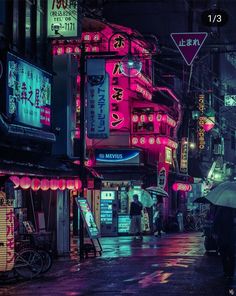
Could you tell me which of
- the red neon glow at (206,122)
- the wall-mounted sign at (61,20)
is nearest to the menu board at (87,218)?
the wall-mounted sign at (61,20)

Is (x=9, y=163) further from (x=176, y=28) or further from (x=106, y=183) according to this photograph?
(x=176, y=28)

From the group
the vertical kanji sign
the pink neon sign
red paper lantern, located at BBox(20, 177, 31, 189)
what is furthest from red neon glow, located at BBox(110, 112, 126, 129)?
the vertical kanji sign

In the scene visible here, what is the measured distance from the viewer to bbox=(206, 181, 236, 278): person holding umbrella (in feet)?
47.3

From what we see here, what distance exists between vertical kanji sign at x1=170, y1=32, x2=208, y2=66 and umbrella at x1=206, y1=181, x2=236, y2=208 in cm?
389

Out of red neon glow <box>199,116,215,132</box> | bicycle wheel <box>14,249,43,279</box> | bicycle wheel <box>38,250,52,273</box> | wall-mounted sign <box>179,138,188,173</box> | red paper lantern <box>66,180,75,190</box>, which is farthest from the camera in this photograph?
red neon glow <box>199,116,215,132</box>

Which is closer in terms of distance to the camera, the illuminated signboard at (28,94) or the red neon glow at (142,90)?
the illuminated signboard at (28,94)

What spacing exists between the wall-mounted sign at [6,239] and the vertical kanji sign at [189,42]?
20.8 ft

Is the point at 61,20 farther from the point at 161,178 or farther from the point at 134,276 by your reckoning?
the point at 161,178

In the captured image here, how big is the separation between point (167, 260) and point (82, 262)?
103 inches

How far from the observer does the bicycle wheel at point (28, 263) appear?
15.5m

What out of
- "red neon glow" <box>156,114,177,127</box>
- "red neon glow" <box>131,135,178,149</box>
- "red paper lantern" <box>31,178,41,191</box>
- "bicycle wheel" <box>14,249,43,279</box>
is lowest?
"bicycle wheel" <box>14,249,43,279</box>

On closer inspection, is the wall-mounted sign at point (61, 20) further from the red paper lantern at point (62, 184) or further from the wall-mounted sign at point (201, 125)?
the wall-mounted sign at point (201, 125)

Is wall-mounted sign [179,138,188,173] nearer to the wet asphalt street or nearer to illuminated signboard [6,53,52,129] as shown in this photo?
the wet asphalt street

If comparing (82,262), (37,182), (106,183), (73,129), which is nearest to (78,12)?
(73,129)
